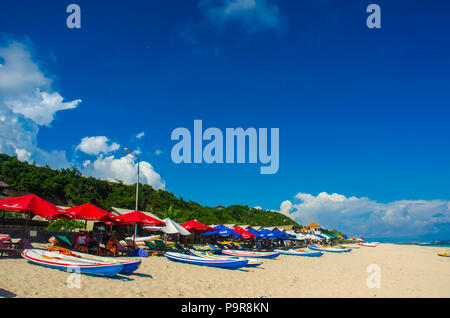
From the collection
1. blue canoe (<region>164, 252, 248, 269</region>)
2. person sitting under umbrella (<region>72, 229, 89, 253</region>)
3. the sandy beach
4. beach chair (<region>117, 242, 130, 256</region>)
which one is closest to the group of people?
person sitting under umbrella (<region>72, 229, 89, 253</region>)

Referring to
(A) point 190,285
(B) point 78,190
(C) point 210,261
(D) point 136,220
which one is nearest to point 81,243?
(D) point 136,220

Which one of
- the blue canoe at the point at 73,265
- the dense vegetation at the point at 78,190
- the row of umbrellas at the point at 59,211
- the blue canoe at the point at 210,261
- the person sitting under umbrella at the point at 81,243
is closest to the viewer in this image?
the blue canoe at the point at 73,265

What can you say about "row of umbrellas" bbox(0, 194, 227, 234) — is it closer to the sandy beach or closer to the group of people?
the group of people

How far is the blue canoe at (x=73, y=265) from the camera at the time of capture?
9062 mm

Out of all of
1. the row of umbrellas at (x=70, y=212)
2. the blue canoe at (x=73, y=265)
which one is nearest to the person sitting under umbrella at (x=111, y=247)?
the row of umbrellas at (x=70, y=212)

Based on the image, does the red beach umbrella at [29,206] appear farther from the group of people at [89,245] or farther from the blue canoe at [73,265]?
the group of people at [89,245]

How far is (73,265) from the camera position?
30.4ft

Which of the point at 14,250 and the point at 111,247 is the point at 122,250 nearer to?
the point at 111,247

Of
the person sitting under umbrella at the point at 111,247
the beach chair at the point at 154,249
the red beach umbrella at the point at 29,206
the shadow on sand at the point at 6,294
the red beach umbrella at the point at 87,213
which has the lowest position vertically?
the beach chair at the point at 154,249

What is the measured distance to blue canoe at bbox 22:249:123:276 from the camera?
9.06 meters
